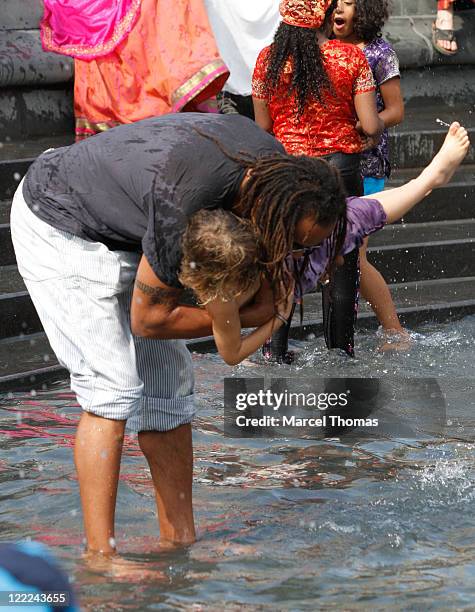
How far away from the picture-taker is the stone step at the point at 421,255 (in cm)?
723

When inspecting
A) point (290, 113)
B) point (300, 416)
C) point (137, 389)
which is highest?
point (290, 113)

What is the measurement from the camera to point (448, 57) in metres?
9.42

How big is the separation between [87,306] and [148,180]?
1.48 ft

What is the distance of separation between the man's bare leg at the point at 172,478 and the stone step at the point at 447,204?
14.5ft

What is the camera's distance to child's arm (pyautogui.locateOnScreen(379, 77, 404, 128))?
19.5 ft

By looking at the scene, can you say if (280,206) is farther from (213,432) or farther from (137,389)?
(213,432)

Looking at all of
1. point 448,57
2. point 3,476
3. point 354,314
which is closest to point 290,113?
point 354,314

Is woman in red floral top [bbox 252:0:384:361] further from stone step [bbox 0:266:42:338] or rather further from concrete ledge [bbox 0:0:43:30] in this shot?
concrete ledge [bbox 0:0:43:30]

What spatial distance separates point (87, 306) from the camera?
3.45m

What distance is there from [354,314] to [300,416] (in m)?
0.82

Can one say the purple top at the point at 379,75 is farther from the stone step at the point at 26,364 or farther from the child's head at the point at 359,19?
the stone step at the point at 26,364

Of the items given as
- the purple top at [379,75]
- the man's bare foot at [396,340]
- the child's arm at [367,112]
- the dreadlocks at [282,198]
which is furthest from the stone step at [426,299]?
the dreadlocks at [282,198]

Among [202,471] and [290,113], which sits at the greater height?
[290,113]

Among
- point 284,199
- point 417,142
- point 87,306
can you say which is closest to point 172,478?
point 87,306
